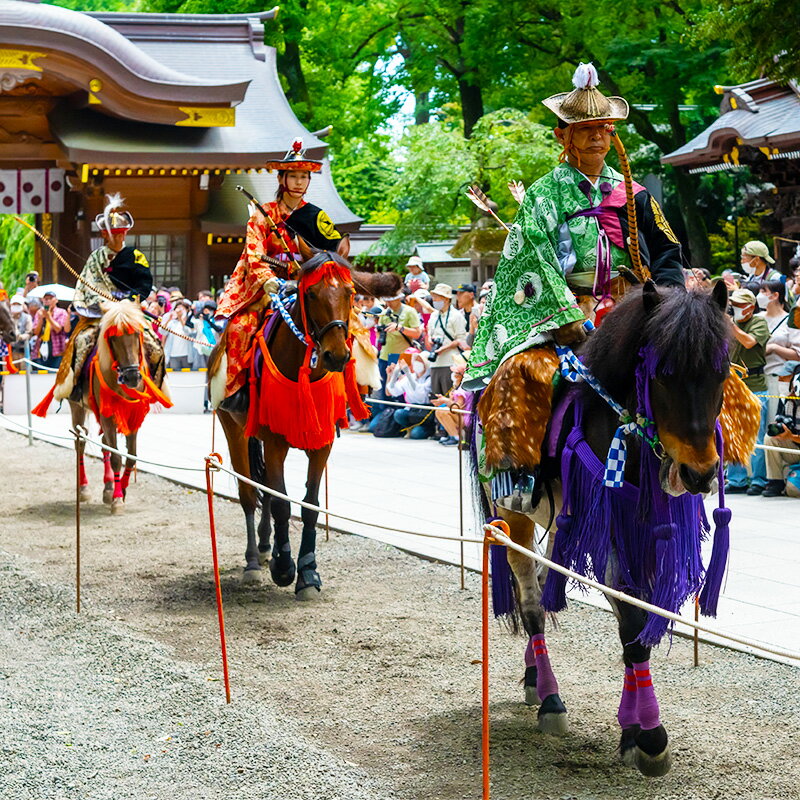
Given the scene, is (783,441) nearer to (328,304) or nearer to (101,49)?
(328,304)

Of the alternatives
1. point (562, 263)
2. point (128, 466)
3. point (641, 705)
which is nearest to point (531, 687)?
point (641, 705)

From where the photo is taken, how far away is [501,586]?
539 centimetres

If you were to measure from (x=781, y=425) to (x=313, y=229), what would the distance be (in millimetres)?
4657

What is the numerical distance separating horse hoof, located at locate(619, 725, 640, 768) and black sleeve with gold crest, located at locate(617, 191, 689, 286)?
1759 millimetres

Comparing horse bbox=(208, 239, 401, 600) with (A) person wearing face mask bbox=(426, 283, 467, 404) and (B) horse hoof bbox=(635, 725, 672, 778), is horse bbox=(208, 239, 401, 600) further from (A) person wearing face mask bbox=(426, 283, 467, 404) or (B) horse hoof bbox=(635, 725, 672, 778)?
(A) person wearing face mask bbox=(426, 283, 467, 404)

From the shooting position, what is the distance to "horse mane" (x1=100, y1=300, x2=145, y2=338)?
10.5 m

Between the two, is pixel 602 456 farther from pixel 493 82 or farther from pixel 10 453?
pixel 493 82

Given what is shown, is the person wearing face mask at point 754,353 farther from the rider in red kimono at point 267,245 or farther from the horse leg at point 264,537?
the rider in red kimono at point 267,245

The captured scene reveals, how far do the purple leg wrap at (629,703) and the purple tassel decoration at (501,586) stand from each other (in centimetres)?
94

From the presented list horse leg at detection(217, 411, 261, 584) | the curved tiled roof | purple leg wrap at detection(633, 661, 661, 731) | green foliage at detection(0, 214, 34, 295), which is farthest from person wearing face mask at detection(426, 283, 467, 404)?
green foliage at detection(0, 214, 34, 295)

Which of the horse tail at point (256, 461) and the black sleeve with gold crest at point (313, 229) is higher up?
the black sleeve with gold crest at point (313, 229)

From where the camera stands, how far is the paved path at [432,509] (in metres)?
6.75

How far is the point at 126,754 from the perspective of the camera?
4.81m

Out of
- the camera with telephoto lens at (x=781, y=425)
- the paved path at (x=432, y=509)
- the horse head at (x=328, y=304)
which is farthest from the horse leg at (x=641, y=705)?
the camera with telephoto lens at (x=781, y=425)
